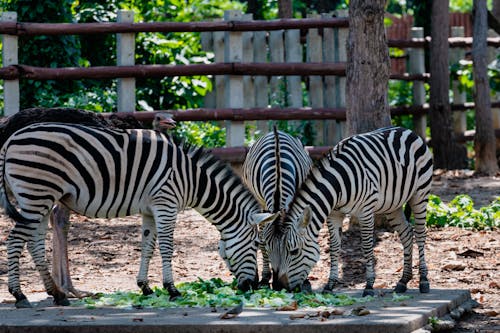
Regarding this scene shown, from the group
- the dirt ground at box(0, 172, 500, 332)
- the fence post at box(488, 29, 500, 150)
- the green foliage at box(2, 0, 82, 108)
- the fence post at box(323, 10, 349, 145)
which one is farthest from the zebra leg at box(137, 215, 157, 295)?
the fence post at box(488, 29, 500, 150)

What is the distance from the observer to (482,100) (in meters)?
16.5

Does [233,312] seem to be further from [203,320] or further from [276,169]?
[276,169]

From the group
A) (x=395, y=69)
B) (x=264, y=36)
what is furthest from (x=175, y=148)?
(x=395, y=69)

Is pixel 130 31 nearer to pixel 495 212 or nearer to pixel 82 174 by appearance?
pixel 495 212

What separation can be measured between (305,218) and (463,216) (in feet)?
14.2

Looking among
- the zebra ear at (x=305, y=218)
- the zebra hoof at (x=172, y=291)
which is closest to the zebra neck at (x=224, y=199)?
the zebra ear at (x=305, y=218)

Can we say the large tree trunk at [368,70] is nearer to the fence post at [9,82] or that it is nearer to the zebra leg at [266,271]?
the zebra leg at [266,271]

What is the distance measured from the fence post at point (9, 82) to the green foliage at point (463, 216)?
213 inches

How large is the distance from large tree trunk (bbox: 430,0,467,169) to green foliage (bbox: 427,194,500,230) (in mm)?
5133

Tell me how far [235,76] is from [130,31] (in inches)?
61.4

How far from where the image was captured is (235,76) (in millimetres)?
14273

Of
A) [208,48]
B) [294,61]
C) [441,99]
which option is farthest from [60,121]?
[441,99]

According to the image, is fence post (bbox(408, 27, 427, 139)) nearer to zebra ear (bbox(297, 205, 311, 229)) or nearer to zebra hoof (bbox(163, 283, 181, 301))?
zebra ear (bbox(297, 205, 311, 229))

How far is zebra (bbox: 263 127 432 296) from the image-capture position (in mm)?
8164
